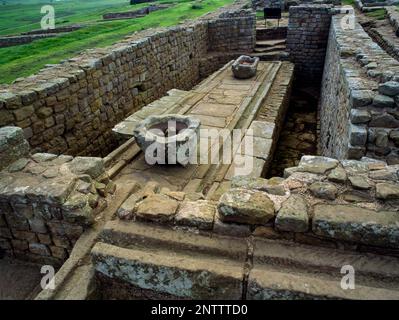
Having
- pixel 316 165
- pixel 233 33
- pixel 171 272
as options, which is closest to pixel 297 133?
pixel 316 165

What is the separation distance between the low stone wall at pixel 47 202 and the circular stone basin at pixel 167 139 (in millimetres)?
1181

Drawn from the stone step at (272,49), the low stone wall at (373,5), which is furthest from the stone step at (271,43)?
the low stone wall at (373,5)

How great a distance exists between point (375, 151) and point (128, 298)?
3.28 meters

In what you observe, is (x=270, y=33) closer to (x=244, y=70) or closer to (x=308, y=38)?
(x=308, y=38)

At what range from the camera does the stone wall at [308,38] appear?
11117 mm

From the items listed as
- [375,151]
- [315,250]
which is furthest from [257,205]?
Result: [375,151]

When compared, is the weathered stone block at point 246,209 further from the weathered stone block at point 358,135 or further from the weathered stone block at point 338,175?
the weathered stone block at point 358,135

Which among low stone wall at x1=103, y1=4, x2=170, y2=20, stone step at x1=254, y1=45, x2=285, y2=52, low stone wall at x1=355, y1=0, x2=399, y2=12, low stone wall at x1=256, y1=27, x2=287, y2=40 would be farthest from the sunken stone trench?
low stone wall at x1=103, y1=4, x2=170, y2=20

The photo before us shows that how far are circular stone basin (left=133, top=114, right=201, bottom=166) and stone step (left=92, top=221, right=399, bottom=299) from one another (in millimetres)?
2019

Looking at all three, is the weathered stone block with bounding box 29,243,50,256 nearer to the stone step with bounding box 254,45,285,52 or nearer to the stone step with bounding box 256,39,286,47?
the stone step with bounding box 254,45,285,52

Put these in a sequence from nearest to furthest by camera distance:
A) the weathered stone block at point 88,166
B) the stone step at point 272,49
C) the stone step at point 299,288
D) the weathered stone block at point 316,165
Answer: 1. the stone step at point 299,288
2. the weathered stone block at point 316,165
3. the weathered stone block at point 88,166
4. the stone step at point 272,49

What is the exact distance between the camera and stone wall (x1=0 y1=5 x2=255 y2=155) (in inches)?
191

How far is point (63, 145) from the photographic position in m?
5.59

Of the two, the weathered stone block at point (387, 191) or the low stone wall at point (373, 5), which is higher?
the low stone wall at point (373, 5)
